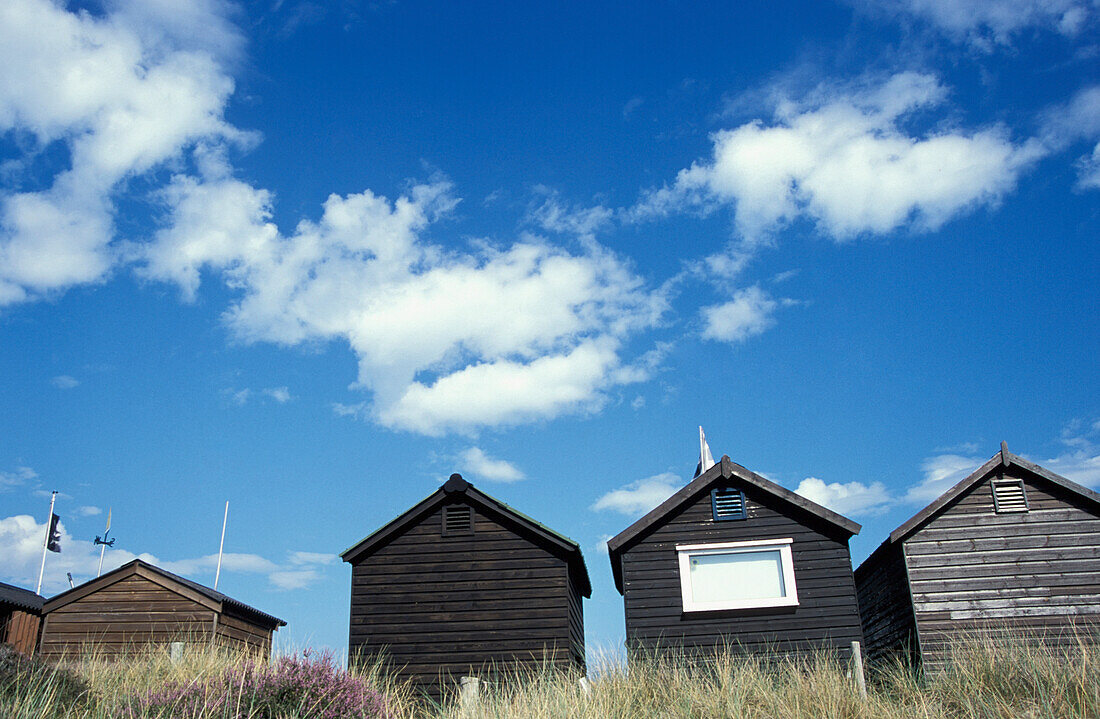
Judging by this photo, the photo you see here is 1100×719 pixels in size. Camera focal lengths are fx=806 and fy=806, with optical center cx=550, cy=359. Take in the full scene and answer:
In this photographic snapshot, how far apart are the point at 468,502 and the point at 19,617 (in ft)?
71.2

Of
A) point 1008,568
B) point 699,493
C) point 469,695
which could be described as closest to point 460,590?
point 469,695

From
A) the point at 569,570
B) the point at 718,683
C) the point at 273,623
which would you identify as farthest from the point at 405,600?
the point at 273,623

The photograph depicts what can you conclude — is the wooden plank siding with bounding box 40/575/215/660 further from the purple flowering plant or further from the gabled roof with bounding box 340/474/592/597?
the purple flowering plant

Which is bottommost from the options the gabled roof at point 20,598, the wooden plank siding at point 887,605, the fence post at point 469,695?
the fence post at point 469,695

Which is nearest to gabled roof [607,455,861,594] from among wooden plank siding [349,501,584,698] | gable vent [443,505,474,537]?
wooden plank siding [349,501,584,698]

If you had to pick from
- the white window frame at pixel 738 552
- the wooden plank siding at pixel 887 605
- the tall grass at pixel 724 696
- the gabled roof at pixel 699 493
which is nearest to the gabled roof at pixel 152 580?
the tall grass at pixel 724 696

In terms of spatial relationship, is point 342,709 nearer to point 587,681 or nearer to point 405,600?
point 587,681

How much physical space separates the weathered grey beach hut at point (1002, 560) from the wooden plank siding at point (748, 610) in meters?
2.12

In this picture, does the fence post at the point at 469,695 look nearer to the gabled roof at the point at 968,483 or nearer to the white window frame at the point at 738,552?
the white window frame at the point at 738,552

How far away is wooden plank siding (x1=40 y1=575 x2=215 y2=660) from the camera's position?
23.3 meters

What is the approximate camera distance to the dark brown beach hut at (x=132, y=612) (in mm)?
23391

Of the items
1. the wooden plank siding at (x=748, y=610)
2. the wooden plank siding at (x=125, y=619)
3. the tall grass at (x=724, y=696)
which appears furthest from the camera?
the wooden plank siding at (x=125, y=619)

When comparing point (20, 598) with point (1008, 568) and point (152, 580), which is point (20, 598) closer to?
point (152, 580)

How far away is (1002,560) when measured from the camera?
1872 centimetres
